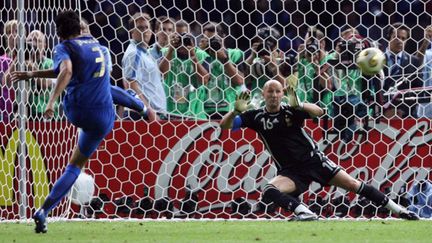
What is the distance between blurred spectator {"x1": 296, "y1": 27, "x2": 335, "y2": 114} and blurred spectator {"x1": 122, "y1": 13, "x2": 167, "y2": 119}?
1508 mm

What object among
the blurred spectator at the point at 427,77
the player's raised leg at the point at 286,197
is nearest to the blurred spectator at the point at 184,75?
the player's raised leg at the point at 286,197

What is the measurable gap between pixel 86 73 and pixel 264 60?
3.07 meters

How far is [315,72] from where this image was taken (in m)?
12.2

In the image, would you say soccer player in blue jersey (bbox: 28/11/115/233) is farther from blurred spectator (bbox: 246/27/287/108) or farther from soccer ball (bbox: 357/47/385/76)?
blurred spectator (bbox: 246/27/287/108)

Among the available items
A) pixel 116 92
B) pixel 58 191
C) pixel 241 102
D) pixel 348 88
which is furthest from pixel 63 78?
pixel 348 88

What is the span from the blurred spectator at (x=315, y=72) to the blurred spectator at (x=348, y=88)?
0.08 meters

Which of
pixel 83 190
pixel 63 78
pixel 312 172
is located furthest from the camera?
pixel 83 190

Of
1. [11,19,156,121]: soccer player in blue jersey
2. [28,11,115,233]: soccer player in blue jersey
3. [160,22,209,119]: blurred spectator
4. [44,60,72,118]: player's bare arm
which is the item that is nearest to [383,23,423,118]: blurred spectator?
[160,22,209,119]: blurred spectator

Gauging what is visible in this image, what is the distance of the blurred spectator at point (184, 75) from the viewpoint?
12.2 meters

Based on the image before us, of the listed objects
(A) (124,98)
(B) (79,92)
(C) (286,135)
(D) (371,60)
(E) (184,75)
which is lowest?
(C) (286,135)

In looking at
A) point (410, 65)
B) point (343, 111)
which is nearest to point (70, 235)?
point (343, 111)

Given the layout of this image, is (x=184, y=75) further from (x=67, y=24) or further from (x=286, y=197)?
(x=67, y=24)

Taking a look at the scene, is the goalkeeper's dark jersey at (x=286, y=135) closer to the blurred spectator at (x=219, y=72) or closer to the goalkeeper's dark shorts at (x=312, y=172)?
the goalkeeper's dark shorts at (x=312, y=172)

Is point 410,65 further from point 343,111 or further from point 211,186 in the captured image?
point 211,186
